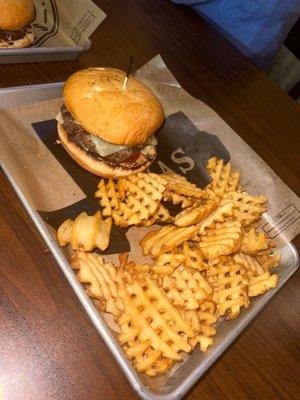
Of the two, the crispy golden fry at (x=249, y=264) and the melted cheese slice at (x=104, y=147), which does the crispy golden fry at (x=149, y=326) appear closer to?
the crispy golden fry at (x=249, y=264)

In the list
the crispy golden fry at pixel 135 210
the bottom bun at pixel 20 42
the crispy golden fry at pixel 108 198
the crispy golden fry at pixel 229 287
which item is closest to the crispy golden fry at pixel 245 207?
the crispy golden fry at pixel 229 287

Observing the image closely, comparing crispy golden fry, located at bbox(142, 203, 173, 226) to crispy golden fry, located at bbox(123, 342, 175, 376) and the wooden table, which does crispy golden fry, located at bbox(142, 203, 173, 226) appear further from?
crispy golden fry, located at bbox(123, 342, 175, 376)

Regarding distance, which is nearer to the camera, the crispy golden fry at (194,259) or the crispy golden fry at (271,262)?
the crispy golden fry at (194,259)

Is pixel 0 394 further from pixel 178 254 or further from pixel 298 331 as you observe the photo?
pixel 298 331

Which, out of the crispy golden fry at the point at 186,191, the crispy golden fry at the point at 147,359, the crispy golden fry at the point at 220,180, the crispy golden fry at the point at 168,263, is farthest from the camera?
the crispy golden fry at the point at 220,180

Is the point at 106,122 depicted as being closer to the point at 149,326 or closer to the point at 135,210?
the point at 135,210

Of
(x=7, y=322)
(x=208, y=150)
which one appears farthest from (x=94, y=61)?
(x=7, y=322)
